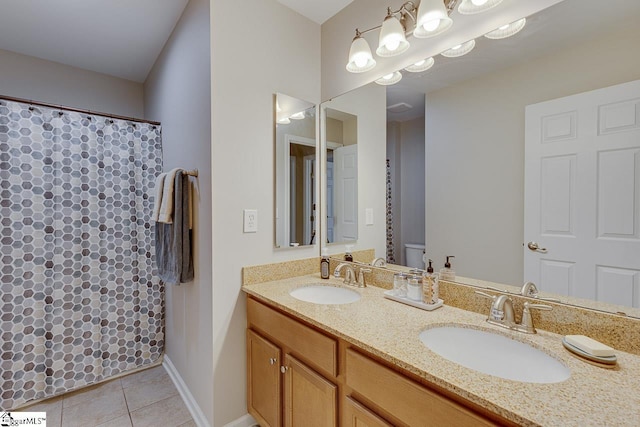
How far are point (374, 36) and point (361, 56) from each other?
0.56 feet

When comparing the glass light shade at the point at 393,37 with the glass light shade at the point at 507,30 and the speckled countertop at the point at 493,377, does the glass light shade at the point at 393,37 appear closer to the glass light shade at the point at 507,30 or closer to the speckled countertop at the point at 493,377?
the glass light shade at the point at 507,30

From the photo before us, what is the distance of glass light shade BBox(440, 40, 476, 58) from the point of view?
4.07ft

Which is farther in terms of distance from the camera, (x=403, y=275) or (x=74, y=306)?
(x=74, y=306)

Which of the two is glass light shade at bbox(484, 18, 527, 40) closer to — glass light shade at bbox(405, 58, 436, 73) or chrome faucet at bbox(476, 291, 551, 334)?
glass light shade at bbox(405, 58, 436, 73)

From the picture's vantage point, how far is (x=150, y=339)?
2.34 metres

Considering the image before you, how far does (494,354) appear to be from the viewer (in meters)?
0.98

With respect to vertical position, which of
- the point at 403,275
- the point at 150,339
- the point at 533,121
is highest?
the point at 533,121

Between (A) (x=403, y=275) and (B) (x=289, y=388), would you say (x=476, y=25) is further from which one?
(B) (x=289, y=388)

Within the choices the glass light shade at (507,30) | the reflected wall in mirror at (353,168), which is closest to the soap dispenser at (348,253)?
the reflected wall in mirror at (353,168)

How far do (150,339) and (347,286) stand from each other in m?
1.79

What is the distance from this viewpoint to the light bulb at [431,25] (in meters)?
1.25

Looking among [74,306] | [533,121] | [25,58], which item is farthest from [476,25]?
[25,58]

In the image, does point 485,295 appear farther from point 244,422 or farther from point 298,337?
point 244,422

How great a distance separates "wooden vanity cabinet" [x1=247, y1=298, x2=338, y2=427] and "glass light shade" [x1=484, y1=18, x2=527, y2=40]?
4.46 ft
